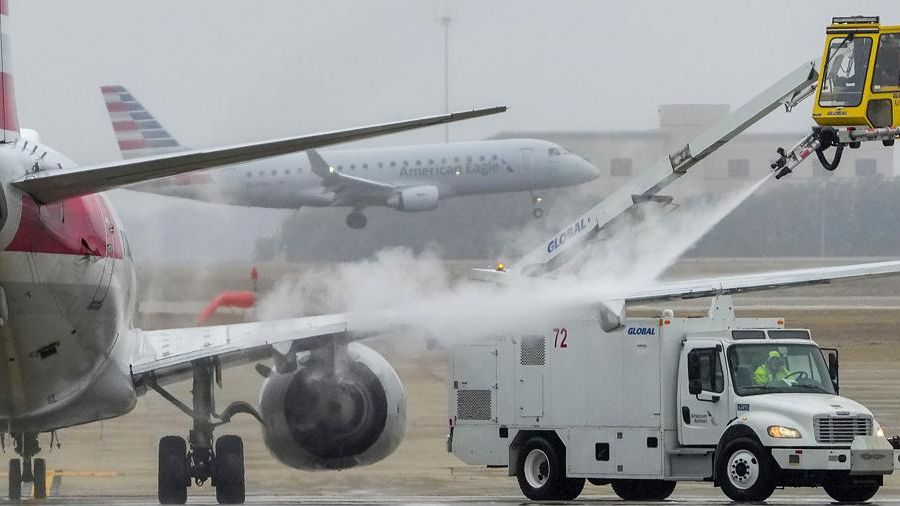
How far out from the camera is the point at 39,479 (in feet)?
89.0

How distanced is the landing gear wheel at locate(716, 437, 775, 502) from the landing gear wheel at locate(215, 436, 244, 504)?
22.1ft

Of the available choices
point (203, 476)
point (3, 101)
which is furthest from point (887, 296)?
point (3, 101)

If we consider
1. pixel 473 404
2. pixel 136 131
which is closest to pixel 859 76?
pixel 473 404

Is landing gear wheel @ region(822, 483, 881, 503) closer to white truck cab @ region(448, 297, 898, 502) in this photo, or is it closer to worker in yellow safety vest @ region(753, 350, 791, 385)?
white truck cab @ region(448, 297, 898, 502)

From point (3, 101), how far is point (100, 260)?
2426mm

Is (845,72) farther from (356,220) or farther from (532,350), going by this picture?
(356,220)

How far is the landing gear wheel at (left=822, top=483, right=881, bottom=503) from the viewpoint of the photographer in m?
23.2

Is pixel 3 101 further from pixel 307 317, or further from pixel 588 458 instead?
pixel 588 458

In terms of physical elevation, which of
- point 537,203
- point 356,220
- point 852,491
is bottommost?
point 852,491

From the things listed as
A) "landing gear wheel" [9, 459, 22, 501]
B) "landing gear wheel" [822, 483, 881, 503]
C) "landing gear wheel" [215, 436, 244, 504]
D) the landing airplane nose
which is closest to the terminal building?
the landing airplane nose

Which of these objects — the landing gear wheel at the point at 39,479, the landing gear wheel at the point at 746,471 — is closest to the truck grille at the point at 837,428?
the landing gear wheel at the point at 746,471

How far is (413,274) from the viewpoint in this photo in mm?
27922

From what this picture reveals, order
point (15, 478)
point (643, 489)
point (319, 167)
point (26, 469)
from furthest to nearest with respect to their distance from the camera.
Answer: point (319, 167)
point (15, 478)
point (26, 469)
point (643, 489)

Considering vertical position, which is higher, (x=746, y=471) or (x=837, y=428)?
(x=837, y=428)
